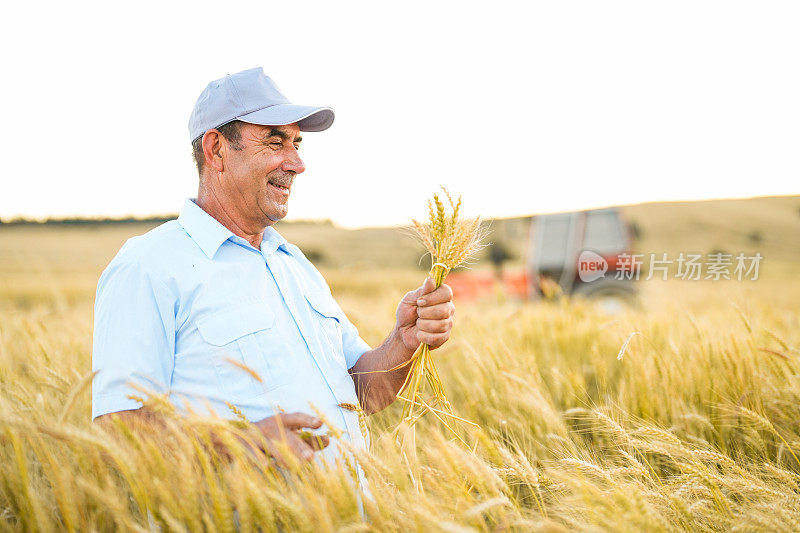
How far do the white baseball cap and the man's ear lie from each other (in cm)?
3

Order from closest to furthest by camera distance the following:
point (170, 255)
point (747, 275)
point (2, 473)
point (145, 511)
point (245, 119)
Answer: point (145, 511) → point (2, 473) → point (170, 255) → point (245, 119) → point (747, 275)

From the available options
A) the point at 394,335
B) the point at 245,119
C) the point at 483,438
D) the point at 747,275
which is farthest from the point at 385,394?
the point at 747,275

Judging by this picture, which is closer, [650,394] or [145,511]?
[145,511]

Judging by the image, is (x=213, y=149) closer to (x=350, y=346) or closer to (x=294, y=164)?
(x=294, y=164)

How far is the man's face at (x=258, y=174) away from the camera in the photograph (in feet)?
6.54

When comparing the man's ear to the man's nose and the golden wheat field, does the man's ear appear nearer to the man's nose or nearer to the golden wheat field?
the man's nose

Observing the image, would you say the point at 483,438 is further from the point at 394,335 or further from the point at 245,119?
the point at 245,119

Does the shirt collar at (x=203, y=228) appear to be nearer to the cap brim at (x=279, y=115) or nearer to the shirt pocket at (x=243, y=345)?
the shirt pocket at (x=243, y=345)

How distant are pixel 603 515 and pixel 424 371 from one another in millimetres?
718

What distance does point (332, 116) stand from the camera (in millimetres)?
2402

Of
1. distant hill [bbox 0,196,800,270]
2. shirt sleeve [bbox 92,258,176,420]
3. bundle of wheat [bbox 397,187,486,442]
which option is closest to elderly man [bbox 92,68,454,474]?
shirt sleeve [bbox 92,258,176,420]

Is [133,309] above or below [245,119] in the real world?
below

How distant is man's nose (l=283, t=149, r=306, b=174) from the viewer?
206 centimetres

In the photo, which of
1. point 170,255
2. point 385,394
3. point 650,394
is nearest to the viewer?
point 170,255
